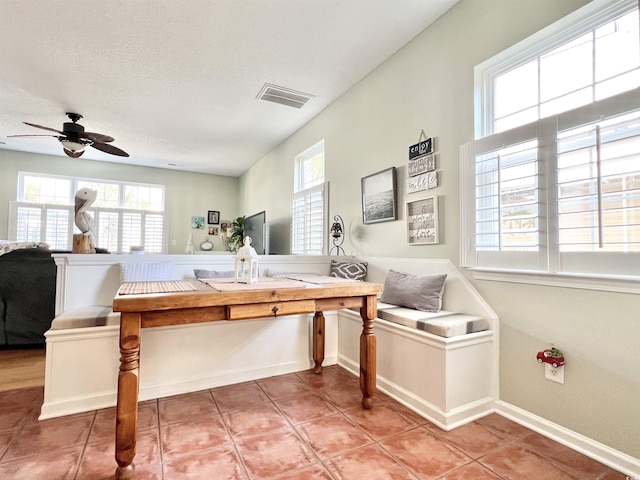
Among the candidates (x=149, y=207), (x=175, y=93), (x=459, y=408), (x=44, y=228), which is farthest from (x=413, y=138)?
(x=44, y=228)

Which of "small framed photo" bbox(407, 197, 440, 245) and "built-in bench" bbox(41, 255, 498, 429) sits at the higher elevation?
"small framed photo" bbox(407, 197, 440, 245)

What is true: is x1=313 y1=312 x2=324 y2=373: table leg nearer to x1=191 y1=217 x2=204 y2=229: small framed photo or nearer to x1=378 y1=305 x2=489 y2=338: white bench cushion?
x1=378 y1=305 x2=489 y2=338: white bench cushion

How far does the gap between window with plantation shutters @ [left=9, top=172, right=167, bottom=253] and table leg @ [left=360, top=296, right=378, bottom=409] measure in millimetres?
6032

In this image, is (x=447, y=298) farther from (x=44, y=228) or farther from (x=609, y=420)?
(x=44, y=228)

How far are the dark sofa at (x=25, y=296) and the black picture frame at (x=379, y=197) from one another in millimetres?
3108

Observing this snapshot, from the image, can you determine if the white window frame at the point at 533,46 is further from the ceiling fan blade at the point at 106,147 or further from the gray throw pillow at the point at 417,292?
the ceiling fan blade at the point at 106,147

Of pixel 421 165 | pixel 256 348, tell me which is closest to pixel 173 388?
pixel 256 348

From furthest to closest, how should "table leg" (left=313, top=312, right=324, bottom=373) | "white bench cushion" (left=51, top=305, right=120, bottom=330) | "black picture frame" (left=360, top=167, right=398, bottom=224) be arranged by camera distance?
"black picture frame" (left=360, top=167, right=398, bottom=224)
"table leg" (left=313, top=312, right=324, bottom=373)
"white bench cushion" (left=51, top=305, right=120, bottom=330)

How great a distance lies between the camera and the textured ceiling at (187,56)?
7.78 ft

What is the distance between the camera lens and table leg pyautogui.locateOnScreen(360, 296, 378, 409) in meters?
1.93

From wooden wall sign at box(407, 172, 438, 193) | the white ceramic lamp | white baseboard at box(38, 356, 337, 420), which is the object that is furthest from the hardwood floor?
wooden wall sign at box(407, 172, 438, 193)

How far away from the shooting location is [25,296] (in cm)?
301

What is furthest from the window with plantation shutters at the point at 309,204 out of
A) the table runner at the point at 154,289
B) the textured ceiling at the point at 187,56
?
the table runner at the point at 154,289

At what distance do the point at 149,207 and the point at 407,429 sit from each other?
22.0 feet
